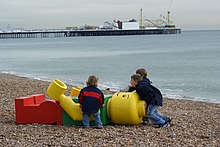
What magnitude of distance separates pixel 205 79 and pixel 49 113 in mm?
22437

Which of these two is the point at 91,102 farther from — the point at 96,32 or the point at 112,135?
the point at 96,32

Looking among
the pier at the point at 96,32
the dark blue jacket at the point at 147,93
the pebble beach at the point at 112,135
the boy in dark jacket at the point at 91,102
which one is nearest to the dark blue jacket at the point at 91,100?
the boy in dark jacket at the point at 91,102

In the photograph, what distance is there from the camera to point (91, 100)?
899 cm

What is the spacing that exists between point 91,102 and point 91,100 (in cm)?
4

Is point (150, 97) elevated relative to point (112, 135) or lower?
elevated

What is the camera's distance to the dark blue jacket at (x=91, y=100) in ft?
29.5

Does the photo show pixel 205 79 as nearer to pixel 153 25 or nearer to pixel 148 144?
pixel 148 144

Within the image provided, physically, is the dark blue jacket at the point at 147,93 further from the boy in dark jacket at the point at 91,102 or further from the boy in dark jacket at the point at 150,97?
the boy in dark jacket at the point at 91,102

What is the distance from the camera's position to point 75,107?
9.22 meters

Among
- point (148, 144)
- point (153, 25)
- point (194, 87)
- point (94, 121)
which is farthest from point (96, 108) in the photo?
point (153, 25)

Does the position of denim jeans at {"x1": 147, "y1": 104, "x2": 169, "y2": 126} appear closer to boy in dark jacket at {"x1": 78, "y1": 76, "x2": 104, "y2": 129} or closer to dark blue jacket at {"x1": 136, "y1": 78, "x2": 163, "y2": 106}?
dark blue jacket at {"x1": 136, "y1": 78, "x2": 163, "y2": 106}

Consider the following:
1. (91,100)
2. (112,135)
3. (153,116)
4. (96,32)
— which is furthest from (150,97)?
(96,32)

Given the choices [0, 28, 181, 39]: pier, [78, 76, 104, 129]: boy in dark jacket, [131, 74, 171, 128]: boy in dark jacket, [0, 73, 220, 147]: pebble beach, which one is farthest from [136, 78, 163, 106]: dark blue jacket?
[0, 28, 181, 39]: pier

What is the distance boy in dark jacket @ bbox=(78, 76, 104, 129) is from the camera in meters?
8.99
